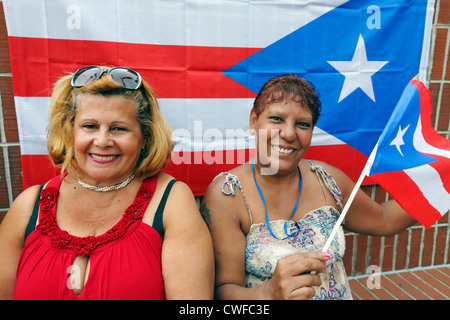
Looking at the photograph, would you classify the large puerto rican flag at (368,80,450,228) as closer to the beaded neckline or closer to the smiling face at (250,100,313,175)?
the smiling face at (250,100,313,175)

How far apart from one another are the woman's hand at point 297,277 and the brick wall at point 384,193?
1.55 m

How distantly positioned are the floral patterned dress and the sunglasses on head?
→ 0.60m

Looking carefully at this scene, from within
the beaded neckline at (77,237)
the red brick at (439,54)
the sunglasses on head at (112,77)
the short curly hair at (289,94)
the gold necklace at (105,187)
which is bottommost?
the beaded neckline at (77,237)

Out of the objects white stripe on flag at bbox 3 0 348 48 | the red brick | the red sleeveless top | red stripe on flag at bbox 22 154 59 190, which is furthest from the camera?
the red brick

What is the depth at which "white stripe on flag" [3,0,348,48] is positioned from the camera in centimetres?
182

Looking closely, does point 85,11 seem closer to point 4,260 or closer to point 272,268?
point 4,260

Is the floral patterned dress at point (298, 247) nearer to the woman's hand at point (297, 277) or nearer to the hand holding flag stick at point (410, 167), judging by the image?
the woman's hand at point (297, 277)

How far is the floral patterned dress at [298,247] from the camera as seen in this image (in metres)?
1.51

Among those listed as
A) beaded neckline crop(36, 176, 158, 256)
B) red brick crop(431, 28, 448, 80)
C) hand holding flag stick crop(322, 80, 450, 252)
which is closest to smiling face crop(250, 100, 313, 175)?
hand holding flag stick crop(322, 80, 450, 252)

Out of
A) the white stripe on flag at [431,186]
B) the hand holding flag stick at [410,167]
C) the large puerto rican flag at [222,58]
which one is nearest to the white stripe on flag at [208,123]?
the large puerto rican flag at [222,58]

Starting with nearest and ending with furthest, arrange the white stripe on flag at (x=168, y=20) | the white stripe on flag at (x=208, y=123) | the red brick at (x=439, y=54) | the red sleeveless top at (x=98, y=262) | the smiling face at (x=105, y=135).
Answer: the red sleeveless top at (x=98, y=262) → the smiling face at (x=105, y=135) → the white stripe on flag at (x=168, y=20) → the white stripe on flag at (x=208, y=123) → the red brick at (x=439, y=54)

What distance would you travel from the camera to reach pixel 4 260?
1.37m
